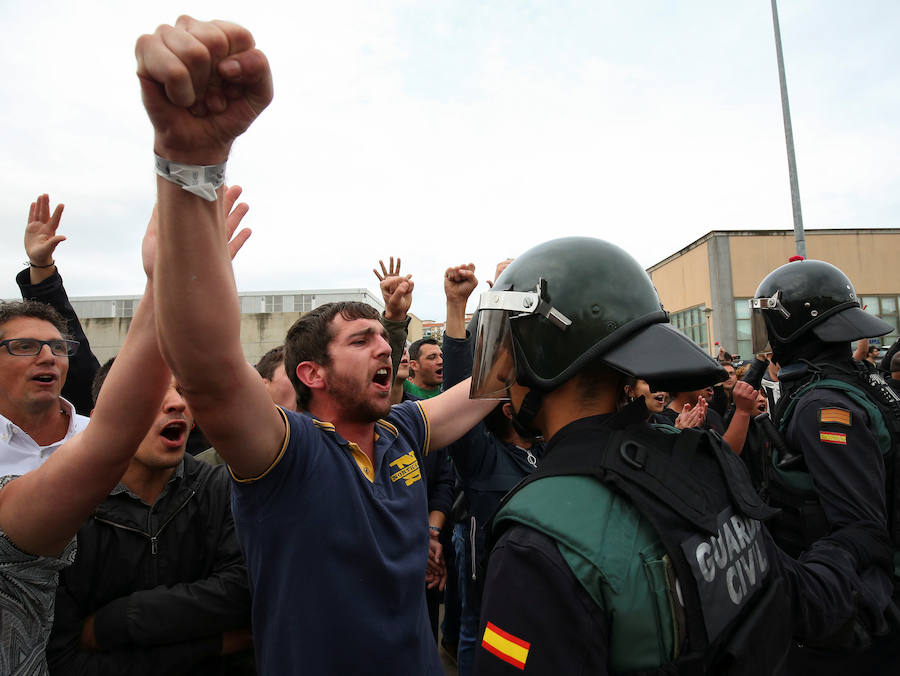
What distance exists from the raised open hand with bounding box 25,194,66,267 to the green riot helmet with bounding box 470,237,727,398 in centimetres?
309

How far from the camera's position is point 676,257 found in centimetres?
3016

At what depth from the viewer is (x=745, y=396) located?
3949mm

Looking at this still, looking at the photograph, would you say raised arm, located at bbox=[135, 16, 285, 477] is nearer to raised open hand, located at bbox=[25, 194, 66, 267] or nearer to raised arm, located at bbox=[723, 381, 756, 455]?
raised open hand, located at bbox=[25, 194, 66, 267]

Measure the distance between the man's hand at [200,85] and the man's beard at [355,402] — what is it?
1.47 m

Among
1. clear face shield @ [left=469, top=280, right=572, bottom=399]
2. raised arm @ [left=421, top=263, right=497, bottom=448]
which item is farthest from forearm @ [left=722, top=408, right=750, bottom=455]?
clear face shield @ [left=469, top=280, right=572, bottom=399]

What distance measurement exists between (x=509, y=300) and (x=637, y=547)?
80 cm

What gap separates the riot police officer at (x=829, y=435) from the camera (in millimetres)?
2342

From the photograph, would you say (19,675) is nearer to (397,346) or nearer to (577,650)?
(577,650)

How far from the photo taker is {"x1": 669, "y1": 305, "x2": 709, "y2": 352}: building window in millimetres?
26984

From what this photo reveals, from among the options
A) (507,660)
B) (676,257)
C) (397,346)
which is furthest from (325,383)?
(676,257)

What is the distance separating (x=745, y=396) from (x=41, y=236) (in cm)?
483

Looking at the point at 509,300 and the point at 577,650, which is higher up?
the point at 509,300

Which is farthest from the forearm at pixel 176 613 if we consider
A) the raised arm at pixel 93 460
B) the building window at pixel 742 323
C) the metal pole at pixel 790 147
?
the building window at pixel 742 323

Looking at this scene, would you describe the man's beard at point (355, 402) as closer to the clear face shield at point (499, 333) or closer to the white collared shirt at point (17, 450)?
the clear face shield at point (499, 333)
